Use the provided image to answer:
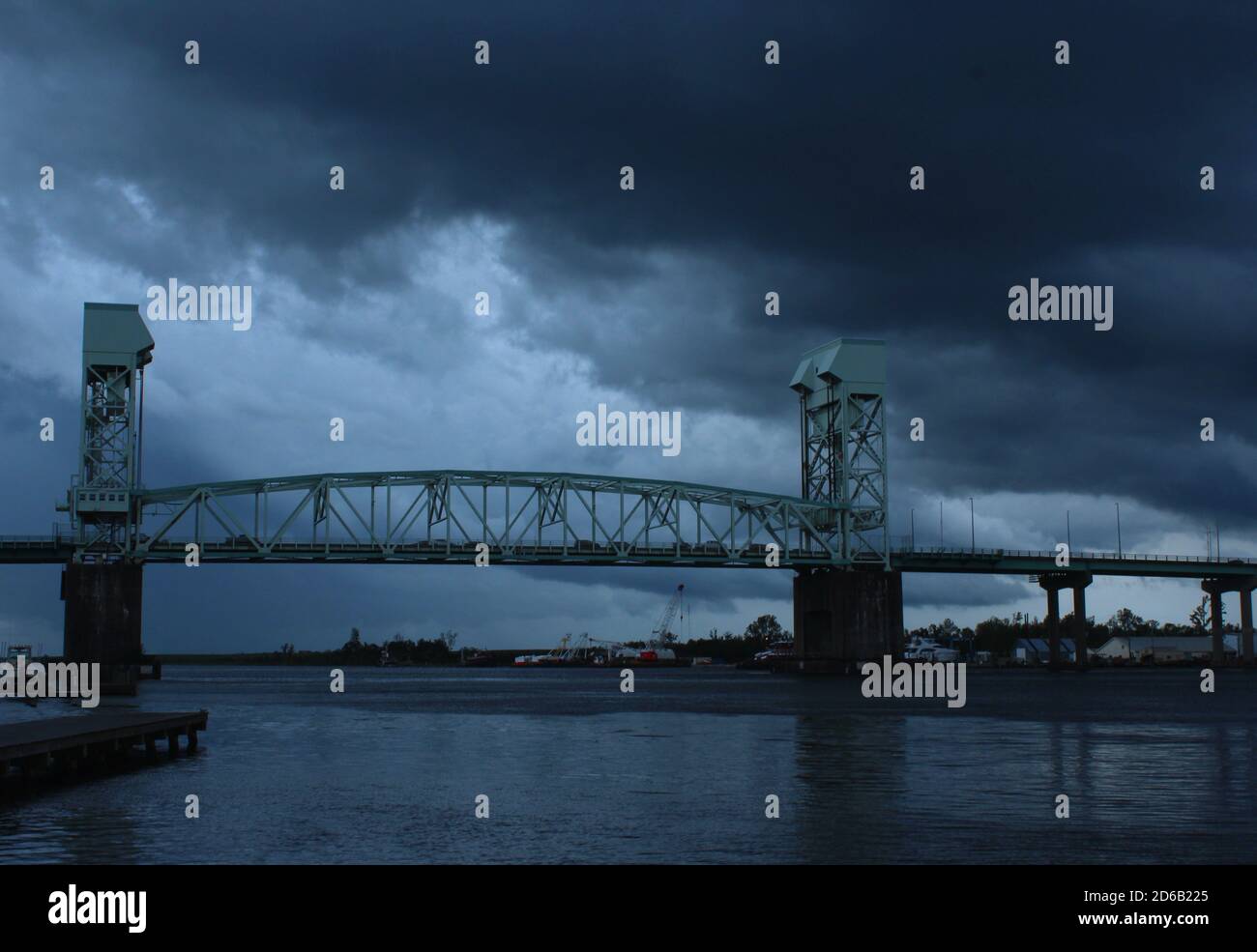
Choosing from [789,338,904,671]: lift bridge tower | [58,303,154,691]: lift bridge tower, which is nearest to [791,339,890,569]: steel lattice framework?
[789,338,904,671]: lift bridge tower

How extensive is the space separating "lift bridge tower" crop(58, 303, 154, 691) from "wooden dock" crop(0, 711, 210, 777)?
74.7 metres

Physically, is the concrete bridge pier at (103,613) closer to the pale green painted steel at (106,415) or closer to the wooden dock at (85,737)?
the pale green painted steel at (106,415)

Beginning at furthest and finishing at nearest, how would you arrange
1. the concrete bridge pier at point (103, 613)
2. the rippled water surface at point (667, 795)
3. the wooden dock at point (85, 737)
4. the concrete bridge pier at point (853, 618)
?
the concrete bridge pier at point (853, 618), the concrete bridge pier at point (103, 613), the wooden dock at point (85, 737), the rippled water surface at point (667, 795)

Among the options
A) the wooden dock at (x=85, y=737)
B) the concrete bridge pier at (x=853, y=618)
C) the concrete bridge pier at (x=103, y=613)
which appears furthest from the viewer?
the concrete bridge pier at (x=853, y=618)

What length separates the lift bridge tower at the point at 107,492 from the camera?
11762cm

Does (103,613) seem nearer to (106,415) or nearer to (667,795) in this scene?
(106,415)

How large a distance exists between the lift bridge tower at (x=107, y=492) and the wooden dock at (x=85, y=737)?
74656 mm

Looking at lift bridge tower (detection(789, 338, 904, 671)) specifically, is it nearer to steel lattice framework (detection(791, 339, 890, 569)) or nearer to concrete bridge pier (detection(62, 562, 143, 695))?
steel lattice framework (detection(791, 339, 890, 569))

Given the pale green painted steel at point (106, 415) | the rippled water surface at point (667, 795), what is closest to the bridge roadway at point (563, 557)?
the pale green painted steel at point (106, 415)

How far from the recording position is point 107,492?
126625mm

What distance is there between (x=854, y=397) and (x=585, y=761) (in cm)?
12162

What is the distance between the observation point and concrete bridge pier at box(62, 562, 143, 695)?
11425 cm

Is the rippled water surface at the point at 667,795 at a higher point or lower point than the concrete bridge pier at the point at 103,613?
lower
